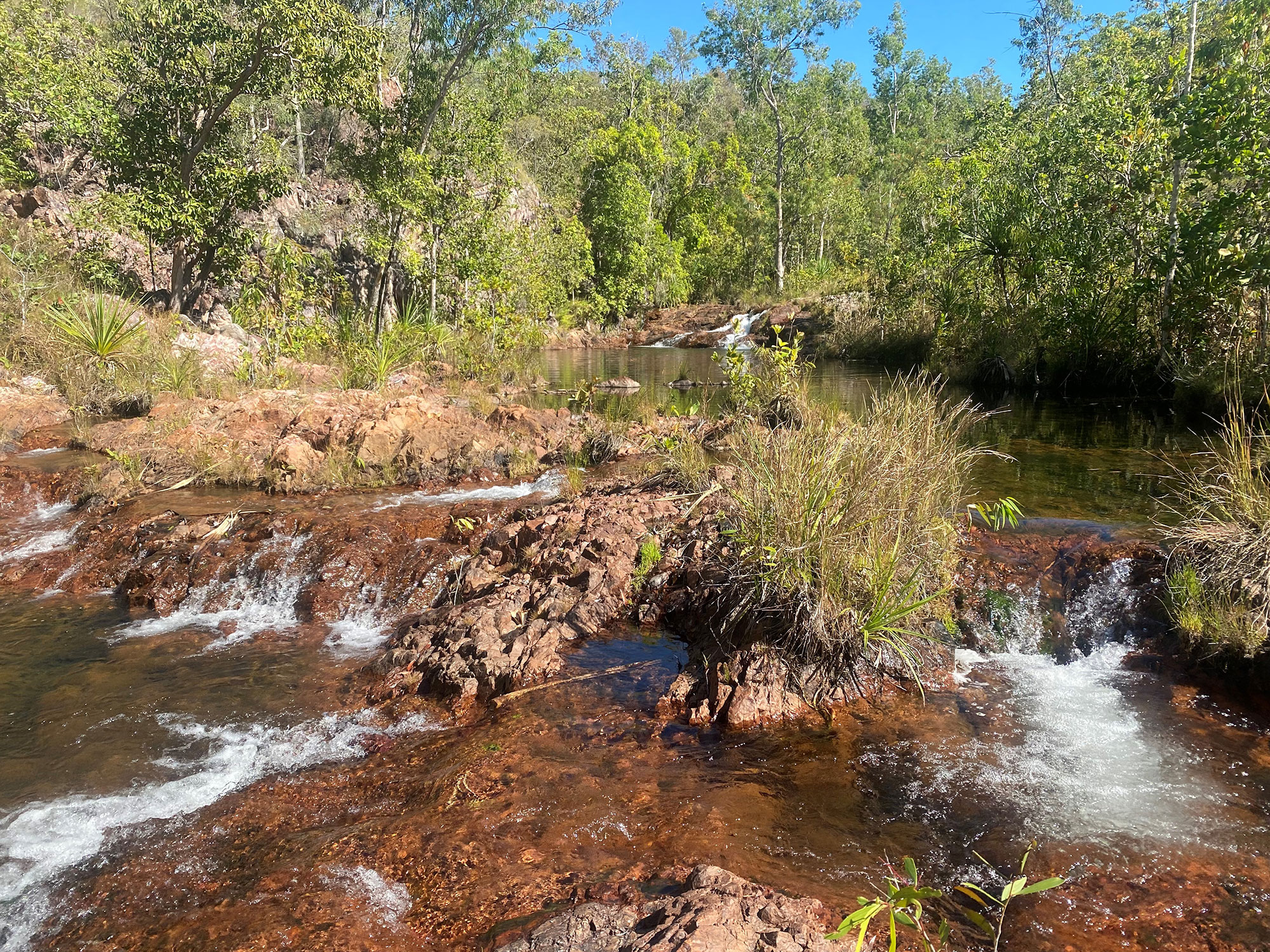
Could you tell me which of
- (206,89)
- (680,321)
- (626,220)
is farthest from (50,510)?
(626,220)

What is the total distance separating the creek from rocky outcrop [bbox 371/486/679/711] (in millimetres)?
243

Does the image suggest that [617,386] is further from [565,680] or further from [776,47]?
[776,47]

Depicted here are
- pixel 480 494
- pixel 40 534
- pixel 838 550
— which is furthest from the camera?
pixel 480 494

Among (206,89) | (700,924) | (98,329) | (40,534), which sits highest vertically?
(206,89)

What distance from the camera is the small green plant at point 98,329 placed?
11.0 meters

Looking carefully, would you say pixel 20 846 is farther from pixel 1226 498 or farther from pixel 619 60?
pixel 619 60

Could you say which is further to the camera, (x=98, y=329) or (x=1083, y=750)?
(x=98, y=329)

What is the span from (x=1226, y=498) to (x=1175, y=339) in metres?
8.33

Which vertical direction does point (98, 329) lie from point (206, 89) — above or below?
below

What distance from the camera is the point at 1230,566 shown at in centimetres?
473

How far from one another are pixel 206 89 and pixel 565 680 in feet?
48.3

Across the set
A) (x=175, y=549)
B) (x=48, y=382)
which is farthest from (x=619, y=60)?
(x=175, y=549)

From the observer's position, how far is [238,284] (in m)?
17.6

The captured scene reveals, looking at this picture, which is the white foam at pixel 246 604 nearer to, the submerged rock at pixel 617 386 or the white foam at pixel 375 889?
the white foam at pixel 375 889
